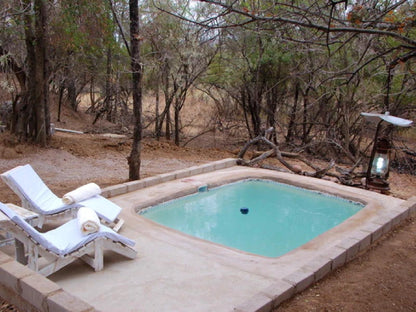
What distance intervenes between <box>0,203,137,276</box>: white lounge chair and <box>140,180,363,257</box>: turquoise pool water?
6.14 feet

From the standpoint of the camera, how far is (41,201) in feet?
15.7

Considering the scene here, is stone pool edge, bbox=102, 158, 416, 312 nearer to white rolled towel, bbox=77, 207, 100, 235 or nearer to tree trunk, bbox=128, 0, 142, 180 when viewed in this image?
tree trunk, bbox=128, 0, 142, 180

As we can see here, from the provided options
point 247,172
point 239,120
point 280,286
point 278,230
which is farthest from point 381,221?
point 239,120

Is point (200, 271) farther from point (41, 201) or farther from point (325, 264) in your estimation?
point (41, 201)

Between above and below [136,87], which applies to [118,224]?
below

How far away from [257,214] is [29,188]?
3707 millimetres

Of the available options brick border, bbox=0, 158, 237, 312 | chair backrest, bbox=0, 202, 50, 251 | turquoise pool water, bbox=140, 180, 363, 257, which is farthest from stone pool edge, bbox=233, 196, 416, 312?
chair backrest, bbox=0, 202, 50, 251

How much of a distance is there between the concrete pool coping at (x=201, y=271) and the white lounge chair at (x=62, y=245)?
131mm

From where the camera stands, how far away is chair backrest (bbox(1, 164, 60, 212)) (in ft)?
14.8

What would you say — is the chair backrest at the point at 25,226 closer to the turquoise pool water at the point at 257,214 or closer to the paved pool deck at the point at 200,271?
the paved pool deck at the point at 200,271

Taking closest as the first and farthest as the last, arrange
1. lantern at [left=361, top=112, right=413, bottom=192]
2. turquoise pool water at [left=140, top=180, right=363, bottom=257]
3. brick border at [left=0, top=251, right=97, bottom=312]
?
brick border at [left=0, top=251, right=97, bottom=312] < turquoise pool water at [left=140, top=180, right=363, bottom=257] < lantern at [left=361, top=112, right=413, bottom=192]

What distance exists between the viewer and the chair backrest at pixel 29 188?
14.8ft

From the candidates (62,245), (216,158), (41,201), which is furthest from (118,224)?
(216,158)

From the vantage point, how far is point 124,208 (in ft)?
18.4
